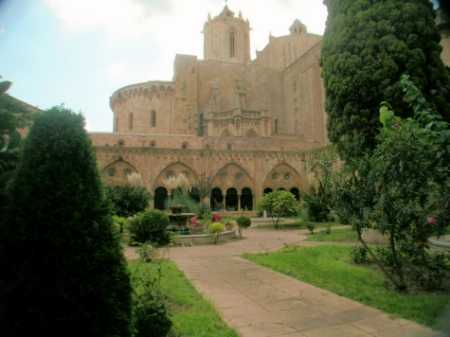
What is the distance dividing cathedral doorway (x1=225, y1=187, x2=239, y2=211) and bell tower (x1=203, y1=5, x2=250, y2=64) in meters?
24.3

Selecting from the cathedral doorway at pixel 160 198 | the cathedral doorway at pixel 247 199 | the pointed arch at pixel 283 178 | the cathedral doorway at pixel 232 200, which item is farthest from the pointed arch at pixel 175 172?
the pointed arch at pixel 283 178

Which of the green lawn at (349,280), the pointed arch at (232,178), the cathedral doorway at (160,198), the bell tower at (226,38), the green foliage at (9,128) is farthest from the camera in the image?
the bell tower at (226,38)

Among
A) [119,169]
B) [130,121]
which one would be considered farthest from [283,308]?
[130,121]

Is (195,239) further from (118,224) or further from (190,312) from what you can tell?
(118,224)

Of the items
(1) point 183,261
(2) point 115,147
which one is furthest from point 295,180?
(1) point 183,261

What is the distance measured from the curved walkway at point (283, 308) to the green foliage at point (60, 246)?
1.53 meters

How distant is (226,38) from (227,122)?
18143 mm

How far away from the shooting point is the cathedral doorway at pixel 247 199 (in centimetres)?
2870

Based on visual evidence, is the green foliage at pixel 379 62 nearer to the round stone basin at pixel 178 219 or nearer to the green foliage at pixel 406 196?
the green foliage at pixel 406 196

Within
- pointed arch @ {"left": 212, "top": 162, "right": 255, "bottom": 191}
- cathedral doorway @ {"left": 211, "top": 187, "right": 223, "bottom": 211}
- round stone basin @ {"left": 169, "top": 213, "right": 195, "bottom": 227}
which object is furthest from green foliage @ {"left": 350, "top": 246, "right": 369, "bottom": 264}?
cathedral doorway @ {"left": 211, "top": 187, "right": 223, "bottom": 211}

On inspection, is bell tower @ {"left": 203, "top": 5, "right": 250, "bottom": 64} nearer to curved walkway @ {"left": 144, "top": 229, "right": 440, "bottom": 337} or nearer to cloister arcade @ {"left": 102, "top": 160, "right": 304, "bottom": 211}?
cloister arcade @ {"left": 102, "top": 160, "right": 304, "bottom": 211}

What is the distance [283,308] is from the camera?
373 centimetres

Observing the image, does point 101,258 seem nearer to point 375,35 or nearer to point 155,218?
point 155,218

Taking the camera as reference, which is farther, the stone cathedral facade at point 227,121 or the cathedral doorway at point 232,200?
the cathedral doorway at point 232,200
